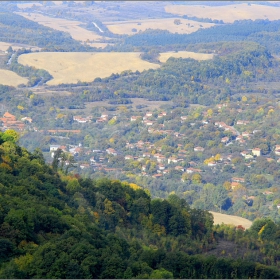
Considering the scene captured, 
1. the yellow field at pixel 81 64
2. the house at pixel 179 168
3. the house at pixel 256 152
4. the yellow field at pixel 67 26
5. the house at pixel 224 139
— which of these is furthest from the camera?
the yellow field at pixel 67 26

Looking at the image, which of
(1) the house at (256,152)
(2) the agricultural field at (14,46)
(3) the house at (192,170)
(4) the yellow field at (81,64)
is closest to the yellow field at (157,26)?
(2) the agricultural field at (14,46)

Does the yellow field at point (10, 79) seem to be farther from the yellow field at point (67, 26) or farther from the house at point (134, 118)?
the yellow field at point (67, 26)

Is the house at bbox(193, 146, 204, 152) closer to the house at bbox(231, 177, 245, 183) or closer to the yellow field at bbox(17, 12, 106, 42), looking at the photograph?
the house at bbox(231, 177, 245, 183)

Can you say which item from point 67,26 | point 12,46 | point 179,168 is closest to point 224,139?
point 179,168

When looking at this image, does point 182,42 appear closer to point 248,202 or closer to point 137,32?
point 137,32

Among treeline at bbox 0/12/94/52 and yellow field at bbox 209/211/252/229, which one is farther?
treeline at bbox 0/12/94/52

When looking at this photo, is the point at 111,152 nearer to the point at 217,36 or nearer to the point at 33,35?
the point at 33,35

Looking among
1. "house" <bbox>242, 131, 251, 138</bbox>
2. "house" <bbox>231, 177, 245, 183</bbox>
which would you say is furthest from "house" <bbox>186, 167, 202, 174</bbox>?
"house" <bbox>242, 131, 251, 138</bbox>
